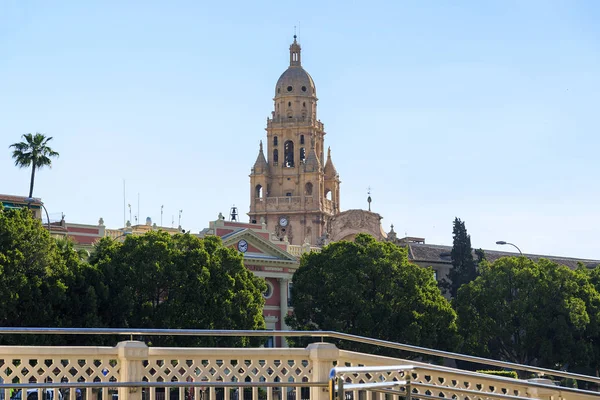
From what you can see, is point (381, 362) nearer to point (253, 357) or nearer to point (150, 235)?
point (253, 357)

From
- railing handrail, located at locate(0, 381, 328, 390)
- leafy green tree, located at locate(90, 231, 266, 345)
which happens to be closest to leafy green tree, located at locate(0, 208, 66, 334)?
leafy green tree, located at locate(90, 231, 266, 345)

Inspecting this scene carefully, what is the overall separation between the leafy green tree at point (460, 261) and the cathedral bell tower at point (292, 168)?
43509 mm

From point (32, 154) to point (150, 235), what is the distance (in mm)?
18918

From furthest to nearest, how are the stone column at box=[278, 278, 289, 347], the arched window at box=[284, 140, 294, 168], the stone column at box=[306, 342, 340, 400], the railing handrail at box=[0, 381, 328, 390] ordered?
the arched window at box=[284, 140, 294, 168]
the stone column at box=[278, 278, 289, 347]
the stone column at box=[306, 342, 340, 400]
the railing handrail at box=[0, 381, 328, 390]

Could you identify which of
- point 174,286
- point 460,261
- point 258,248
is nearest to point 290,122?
point 460,261

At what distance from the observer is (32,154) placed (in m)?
86.7

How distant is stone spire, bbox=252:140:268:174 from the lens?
151m

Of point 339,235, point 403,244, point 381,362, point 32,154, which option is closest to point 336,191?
point 339,235

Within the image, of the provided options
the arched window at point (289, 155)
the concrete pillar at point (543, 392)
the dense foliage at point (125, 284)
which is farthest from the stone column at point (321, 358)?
the arched window at point (289, 155)

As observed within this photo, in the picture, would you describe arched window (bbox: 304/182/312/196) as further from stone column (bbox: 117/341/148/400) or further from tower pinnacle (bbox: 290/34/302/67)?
stone column (bbox: 117/341/148/400)

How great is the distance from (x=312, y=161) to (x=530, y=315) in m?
69.0

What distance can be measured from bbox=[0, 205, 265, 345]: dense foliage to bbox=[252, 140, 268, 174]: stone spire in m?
73.9

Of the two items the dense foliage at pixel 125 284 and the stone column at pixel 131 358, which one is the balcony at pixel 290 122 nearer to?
the dense foliage at pixel 125 284

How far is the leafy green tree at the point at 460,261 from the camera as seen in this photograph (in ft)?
335
